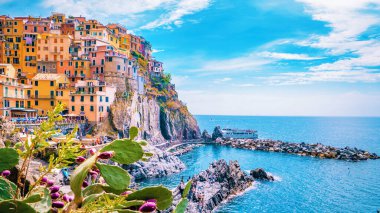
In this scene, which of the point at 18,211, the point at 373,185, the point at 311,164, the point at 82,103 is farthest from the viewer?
the point at 311,164

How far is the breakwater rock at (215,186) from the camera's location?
3394 centimetres

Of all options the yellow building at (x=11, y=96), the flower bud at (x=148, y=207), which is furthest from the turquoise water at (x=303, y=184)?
the flower bud at (x=148, y=207)

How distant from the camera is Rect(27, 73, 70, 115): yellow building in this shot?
5375 centimetres

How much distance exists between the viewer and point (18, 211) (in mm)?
1875

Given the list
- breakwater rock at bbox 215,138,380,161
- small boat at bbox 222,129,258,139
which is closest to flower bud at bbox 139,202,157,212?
breakwater rock at bbox 215,138,380,161

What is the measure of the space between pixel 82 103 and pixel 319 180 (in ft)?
143

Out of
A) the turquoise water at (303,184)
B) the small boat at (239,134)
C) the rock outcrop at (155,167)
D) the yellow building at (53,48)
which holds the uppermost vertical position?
the yellow building at (53,48)

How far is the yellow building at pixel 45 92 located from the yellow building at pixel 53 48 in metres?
10.2

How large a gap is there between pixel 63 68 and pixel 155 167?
29.6m

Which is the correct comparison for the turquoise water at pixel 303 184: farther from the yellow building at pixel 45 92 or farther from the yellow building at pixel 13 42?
the yellow building at pixel 13 42

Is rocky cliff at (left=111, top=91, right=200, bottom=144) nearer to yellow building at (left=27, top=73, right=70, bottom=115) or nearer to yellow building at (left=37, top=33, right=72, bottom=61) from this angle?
yellow building at (left=27, top=73, right=70, bottom=115)

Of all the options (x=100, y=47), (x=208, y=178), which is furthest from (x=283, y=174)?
(x=100, y=47)

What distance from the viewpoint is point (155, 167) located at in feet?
172

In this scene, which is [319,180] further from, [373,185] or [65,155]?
[65,155]
